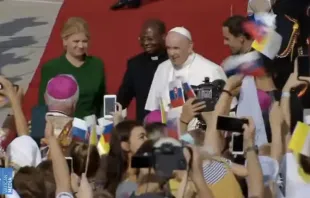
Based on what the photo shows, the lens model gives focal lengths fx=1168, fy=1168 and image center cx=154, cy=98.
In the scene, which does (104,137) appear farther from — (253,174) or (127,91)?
(127,91)

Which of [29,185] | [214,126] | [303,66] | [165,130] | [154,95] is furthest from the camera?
[154,95]

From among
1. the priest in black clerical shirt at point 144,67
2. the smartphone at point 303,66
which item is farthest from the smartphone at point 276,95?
the priest in black clerical shirt at point 144,67

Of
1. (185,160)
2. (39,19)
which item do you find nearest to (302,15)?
(185,160)

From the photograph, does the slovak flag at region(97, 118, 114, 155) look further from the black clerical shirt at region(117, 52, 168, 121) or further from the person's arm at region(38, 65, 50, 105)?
the black clerical shirt at region(117, 52, 168, 121)

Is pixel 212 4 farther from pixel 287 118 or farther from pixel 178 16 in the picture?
pixel 287 118

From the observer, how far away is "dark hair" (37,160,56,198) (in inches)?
250

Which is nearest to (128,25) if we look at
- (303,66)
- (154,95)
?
(154,95)

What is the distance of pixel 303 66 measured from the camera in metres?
7.64

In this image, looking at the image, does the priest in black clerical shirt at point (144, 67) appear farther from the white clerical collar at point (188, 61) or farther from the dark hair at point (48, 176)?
the dark hair at point (48, 176)

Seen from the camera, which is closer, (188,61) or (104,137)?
(104,137)

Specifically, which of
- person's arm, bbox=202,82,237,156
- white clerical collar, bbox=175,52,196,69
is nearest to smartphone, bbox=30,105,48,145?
white clerical collar, bbox=175,52,196,69

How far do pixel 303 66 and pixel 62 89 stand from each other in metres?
1.76

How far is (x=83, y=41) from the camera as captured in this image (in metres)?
9.41

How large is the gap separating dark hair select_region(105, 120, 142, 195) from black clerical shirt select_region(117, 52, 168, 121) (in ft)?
8.48
